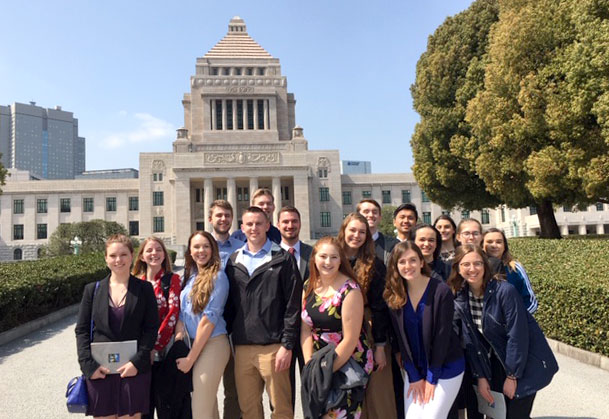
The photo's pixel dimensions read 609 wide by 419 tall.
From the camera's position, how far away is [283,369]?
3.68 metres

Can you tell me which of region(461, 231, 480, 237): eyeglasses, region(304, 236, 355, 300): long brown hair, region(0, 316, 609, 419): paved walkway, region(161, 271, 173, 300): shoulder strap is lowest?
→ region(0, 316, 609, 419): paved walkway

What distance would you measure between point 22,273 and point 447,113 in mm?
17241

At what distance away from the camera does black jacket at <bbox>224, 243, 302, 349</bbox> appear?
3701mm

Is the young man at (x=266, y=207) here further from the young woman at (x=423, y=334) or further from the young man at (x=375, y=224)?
the young woman at (x=423, y=334)

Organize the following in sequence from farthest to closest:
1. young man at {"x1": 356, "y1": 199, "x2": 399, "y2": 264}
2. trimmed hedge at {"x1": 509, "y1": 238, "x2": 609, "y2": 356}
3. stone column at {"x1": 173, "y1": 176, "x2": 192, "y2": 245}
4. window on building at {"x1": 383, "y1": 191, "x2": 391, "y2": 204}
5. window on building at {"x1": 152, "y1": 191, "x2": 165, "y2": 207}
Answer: window on building at {"x1": 383, "y1": 191, "x2": 391, "y2": 204}
window on building at {"x1": 152, "y1": 191, "x2": 165, "y2": 207}
stone column at {"x1": 173, "y1": 176, "x2": 192, "y2": 245}
trimmed hedge at {"x1": 509, "y1": 238, "x2": 609, "y2": 356}
young man at {"x1": 356, "y1": 199, "x2": 399, "y2": 264}

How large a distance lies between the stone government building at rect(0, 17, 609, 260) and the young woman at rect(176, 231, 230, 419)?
38164 mm

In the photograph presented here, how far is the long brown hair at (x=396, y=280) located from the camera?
350 cm

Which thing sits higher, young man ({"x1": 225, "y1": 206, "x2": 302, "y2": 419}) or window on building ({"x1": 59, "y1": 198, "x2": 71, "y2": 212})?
window on building ({"x1": 59, "y1": 198, "x2": 71, "y2": 212})

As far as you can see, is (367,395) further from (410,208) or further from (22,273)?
(22,273)

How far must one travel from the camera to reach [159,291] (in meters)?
4.18

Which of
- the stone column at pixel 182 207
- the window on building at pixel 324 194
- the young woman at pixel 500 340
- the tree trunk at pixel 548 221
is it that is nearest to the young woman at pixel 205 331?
the young woman at pixel 500 340

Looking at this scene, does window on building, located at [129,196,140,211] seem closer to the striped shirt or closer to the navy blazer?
the striped shirt

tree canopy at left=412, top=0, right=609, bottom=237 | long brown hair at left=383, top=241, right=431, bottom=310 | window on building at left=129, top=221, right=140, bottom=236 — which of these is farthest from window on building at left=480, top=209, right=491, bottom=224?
long brown hair at left=383, top=241, right=431, bottom=310

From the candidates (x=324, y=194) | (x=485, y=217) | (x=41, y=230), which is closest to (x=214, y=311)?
(x=324, y=194)
